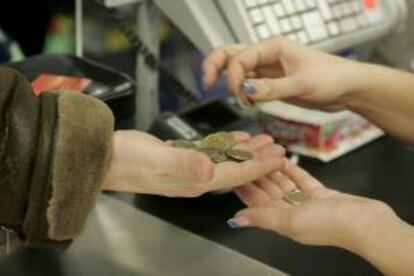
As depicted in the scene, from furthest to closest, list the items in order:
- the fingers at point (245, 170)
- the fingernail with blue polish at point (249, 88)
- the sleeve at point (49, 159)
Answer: the fingernail with blue polish at point (249, 88) → the fingers at point (245, 170) → the sleeve at point (49, 159)

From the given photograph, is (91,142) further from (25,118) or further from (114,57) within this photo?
(114,57)

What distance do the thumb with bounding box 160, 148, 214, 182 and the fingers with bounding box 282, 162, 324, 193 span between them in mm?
138

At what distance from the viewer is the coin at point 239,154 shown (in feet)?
2.60

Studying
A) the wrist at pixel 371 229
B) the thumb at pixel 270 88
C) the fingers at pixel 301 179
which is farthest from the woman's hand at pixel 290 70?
the wrist at pixel 371 229

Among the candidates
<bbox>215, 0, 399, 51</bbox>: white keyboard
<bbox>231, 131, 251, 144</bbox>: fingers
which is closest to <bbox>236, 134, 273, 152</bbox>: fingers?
<bbox>231, 131, 251, 144</bbox>: fingers

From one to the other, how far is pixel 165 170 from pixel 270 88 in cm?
20

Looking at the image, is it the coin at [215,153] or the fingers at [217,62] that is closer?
the coin at [215,153]

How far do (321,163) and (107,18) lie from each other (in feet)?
1.39

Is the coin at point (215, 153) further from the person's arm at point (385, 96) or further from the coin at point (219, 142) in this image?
the person's arm at point (385, 96)

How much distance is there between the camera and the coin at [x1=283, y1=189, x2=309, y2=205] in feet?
2.52

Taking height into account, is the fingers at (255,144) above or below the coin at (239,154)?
below

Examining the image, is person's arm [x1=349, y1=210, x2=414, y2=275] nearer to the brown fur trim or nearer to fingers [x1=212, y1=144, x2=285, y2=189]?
fingers [x1=212, y1=144, x2=285, y2=189]

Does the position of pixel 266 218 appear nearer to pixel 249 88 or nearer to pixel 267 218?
pixel 267 218

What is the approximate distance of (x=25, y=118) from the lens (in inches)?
25.9
